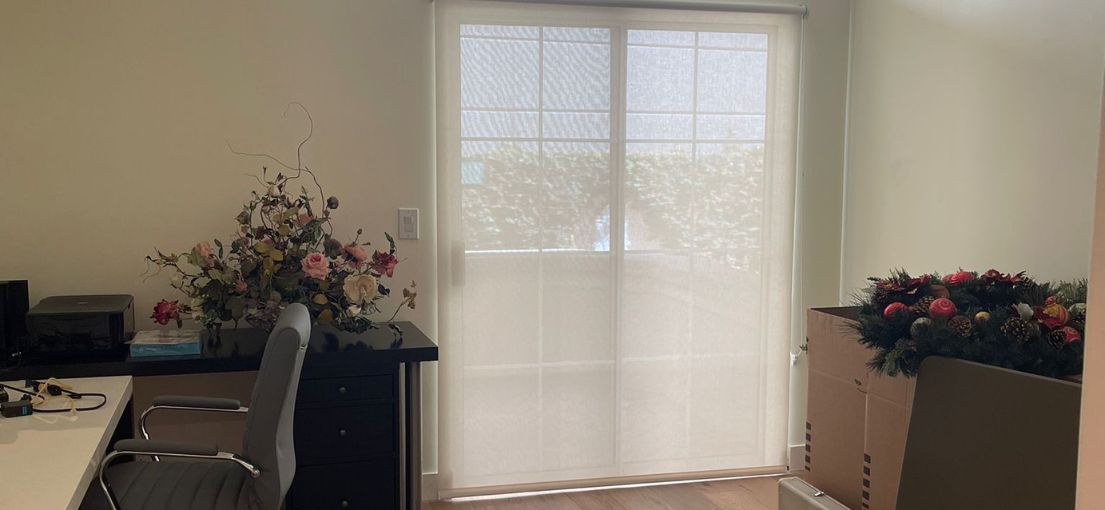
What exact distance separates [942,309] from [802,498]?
22.8 inches

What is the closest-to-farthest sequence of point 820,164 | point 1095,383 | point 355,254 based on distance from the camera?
point 1095,383, point 355,254, point 820,164

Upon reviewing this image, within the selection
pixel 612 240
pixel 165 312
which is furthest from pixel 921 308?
pixel 165 312

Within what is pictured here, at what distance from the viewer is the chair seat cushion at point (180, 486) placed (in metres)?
1.98

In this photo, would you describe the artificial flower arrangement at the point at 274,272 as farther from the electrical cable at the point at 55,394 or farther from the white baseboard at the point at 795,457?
the white baseboard at the point at 795,457

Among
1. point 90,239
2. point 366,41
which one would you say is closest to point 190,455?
point 90,239

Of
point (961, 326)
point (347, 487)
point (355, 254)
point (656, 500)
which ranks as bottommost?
point (656, 500)

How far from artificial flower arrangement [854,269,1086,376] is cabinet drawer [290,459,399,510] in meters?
1.52

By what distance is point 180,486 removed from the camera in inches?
81.3

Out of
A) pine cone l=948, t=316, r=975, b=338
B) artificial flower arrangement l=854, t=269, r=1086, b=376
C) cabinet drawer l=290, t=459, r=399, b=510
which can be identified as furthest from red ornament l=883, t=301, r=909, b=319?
cabinet drawer l=290, t=459, r=399, b=510

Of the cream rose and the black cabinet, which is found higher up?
the cream rose

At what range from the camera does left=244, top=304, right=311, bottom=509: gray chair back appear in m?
1.91

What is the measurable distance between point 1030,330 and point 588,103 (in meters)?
Result: 1.88

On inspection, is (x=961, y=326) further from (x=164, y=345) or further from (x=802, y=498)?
(x=164, y=345)

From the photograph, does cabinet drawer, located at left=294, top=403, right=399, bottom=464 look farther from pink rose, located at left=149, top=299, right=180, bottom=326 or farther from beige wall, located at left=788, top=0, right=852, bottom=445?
beige wall, located at left=788, top=0, right=852, bottom=445
